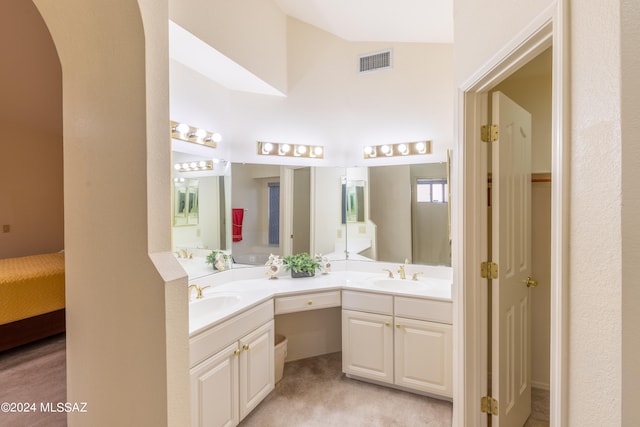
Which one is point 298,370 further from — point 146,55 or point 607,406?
point 146,55

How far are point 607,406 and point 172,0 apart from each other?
7.55 feet

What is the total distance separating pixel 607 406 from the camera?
25.7 inches

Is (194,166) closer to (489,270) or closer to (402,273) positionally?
(402,273)

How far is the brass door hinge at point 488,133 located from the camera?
1.57m

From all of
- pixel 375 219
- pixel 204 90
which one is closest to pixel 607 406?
pixel 375 219

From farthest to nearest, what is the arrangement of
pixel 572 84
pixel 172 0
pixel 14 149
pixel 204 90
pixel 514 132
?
pixel 14 149
pixel 204 90
pixel 514 132
pixel 172 0
pixel 572 84

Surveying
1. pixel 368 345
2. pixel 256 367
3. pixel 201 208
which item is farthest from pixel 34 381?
pixel 368 345

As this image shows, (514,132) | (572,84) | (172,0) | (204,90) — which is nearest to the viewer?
(572,84)

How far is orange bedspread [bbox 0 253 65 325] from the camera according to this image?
165cm

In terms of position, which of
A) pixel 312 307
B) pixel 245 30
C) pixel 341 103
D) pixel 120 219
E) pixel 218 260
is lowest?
pixel 312 307

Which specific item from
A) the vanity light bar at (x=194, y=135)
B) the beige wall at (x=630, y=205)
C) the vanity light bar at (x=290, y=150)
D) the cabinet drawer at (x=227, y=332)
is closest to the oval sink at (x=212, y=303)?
the cabinet drawer at (x=227, y=332)

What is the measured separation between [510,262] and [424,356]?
0.96 meters

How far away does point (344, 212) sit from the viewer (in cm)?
292

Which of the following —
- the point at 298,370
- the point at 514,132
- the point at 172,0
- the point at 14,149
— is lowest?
the point at 298,370
